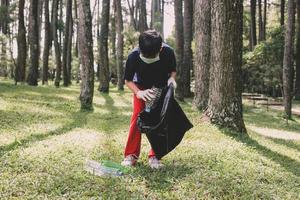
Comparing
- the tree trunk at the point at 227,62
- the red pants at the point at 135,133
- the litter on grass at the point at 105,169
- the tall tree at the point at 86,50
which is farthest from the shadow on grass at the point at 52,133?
the tree trunk at the point at 227,62

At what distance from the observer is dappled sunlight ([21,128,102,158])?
295 inches

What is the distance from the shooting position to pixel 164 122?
6.41m

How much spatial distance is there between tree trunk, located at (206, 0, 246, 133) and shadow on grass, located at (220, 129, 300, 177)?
0.36 m

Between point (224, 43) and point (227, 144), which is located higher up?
point (224, 43)

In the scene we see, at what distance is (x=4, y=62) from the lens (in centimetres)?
4872

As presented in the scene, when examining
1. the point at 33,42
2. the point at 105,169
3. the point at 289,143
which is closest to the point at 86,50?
the point at 289,143

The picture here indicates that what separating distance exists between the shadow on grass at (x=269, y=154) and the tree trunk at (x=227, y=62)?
36cm

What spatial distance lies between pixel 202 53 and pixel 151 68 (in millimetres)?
8883

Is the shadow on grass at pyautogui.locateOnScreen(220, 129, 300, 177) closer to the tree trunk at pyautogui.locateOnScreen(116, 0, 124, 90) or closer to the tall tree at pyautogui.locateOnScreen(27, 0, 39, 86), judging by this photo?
the tall tree at pyautogui.locateOnScreen(27, 0, 39, 86)

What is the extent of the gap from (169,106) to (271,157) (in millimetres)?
3169

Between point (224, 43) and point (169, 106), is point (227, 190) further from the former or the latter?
point (224, 43)

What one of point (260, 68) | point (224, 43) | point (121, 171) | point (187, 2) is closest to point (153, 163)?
point (121, 171)

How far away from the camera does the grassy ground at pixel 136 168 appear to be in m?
5.82

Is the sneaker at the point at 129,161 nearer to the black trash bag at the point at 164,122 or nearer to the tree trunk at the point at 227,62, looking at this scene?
the black trash bag at the point at 164,122
